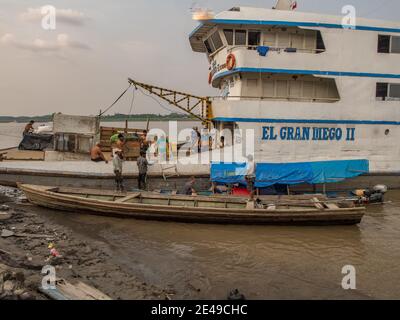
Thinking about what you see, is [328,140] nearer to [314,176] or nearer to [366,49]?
[314,176]

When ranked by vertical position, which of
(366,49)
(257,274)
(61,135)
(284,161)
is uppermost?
(366,49)

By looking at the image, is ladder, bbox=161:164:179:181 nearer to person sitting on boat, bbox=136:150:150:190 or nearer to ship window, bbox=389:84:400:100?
person sitting on boat, bbox=136:150:150:190

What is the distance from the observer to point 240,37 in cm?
1469

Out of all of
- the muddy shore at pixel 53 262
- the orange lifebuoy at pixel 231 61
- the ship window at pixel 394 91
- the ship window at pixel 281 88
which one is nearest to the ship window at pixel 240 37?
the orange lifebuoy at pixel 231 61

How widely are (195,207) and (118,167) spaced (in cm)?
350

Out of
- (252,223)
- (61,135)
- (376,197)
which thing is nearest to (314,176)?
(376,197)

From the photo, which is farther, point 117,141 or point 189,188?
point 117,141

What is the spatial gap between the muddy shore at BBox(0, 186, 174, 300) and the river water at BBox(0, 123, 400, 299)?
1.43 ft

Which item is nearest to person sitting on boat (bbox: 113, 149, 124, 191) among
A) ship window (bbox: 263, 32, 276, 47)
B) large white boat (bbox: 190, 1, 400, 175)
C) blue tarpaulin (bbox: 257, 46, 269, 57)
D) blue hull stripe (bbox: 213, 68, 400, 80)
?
large white boat (bbox: 190, 1, 400, 175)

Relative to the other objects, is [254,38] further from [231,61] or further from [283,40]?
[231,61]

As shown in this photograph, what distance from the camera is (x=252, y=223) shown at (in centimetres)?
1128

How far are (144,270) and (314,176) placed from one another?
8033 mm

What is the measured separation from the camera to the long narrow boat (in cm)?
1105

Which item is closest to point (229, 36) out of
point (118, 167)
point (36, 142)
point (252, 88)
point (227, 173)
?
point (252, 88)
